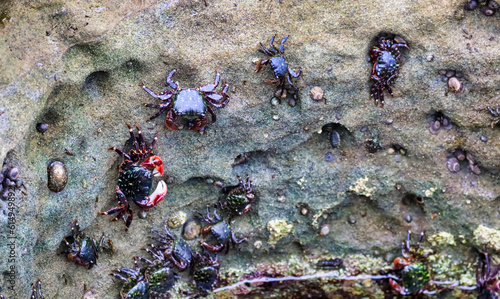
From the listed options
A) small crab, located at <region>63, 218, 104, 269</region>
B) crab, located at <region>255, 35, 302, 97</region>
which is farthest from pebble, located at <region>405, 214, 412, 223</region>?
small crab, located at <region>63, 218, 104, 269</region>

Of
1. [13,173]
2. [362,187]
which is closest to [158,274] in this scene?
[13,173]

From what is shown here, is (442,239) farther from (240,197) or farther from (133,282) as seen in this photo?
(133,282)

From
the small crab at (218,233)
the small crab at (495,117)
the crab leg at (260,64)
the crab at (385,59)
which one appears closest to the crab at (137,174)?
the small crab at (218,233)

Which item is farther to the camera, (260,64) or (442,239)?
(442,239)

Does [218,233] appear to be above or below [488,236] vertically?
below

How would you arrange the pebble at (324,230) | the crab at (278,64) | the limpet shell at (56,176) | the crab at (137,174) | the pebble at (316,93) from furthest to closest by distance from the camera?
the pebble at (324,230) < the pebble at (316,93) < the crab at (137,174) < the crab at (278,64) < the limpet shell at (56,176)

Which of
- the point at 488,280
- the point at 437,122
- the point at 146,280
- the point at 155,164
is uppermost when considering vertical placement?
the point at 437,122

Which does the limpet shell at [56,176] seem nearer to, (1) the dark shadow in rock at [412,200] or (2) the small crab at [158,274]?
(2) the small crab at [158,274]

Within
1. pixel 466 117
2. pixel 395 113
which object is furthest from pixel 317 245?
pixel 466 117
